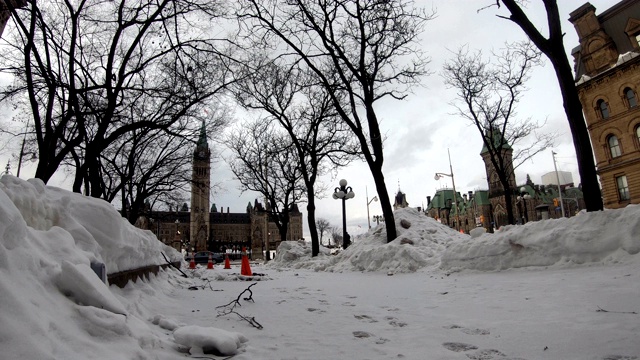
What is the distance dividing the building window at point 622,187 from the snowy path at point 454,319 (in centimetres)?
2967

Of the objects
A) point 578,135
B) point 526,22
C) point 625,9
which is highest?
point 625,9

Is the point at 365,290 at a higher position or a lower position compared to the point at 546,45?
lower

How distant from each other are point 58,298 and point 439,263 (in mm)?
8505

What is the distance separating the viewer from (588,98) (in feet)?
102

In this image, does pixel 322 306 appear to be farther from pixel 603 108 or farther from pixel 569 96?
pixel 603 108

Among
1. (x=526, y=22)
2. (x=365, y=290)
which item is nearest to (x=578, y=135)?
(x=526, y=22)

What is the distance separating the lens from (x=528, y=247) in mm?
7242

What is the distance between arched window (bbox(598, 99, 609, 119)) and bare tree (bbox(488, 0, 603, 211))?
27.9 m

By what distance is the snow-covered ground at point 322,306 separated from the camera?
7.29 feet

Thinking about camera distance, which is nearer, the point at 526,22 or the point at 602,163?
the point at 526,22

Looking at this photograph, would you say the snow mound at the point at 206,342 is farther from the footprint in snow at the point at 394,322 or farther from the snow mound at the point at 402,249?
the snow mound at the point at 402,249

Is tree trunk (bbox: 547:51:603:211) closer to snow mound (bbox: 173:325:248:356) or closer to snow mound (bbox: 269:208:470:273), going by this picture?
snow mound (bbox: 269:208:470:273)

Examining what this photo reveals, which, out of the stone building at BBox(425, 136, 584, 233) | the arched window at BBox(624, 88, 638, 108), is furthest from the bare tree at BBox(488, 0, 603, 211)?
the stone building at BBox(425, 136, 584, 233)

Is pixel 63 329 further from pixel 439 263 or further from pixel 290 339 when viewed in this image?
pixel 439 263
